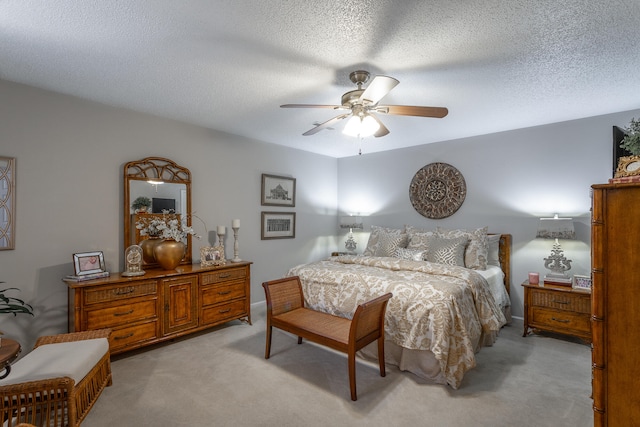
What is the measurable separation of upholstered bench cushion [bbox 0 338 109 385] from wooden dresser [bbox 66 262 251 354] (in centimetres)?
49

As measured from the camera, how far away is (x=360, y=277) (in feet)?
10.1

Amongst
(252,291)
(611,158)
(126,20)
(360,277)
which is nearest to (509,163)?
(611,158)

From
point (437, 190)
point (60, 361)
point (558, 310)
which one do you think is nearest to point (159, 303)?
point (60, 361)

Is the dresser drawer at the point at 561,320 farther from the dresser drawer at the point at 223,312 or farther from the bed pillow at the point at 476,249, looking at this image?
the dresser drawer at the point at 223,312

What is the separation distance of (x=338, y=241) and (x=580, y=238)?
146 inches

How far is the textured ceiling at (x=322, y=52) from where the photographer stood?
1.76 meters

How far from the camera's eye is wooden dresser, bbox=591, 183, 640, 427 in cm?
116

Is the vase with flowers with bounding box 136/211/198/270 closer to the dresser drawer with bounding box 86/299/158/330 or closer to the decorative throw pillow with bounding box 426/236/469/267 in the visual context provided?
the dresser drawer with bounding box 86/299/158/330

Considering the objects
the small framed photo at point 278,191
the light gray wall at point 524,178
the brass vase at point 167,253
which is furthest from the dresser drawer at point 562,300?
the brass vase at point 167,253

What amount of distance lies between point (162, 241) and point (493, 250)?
13.4 feet

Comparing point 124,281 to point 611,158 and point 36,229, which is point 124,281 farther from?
point 611,158

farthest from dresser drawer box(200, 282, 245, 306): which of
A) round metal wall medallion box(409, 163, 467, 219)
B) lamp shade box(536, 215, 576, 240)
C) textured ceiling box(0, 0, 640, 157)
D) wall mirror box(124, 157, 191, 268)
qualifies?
lamp shade box(536, 215, 576, 240)

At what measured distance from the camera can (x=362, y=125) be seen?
Result: 2680 millimetres

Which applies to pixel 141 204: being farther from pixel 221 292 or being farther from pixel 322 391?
pixel 322 391
